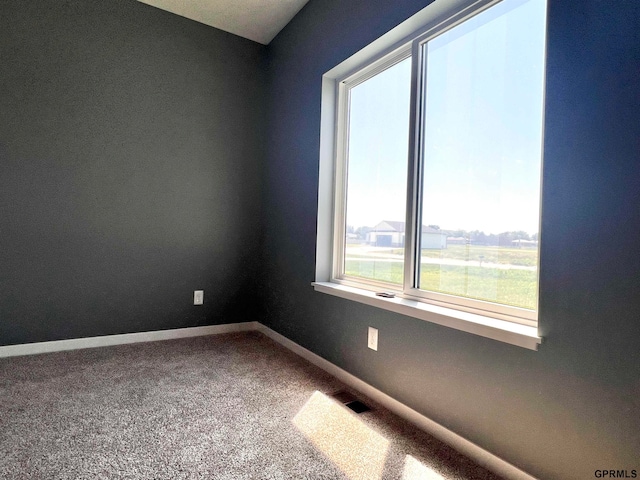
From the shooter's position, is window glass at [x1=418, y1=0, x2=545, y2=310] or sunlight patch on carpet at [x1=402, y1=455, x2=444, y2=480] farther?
window glass at [x1=418, y1=0, x2=545, y2=310]

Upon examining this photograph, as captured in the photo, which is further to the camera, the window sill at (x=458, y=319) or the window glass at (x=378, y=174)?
the window glass at (x=378, y=174)

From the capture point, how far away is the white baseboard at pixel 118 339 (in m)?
2.60

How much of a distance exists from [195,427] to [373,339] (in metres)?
0.98

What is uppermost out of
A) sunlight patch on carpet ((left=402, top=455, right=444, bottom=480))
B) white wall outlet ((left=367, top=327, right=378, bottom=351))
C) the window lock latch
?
the window lock latch

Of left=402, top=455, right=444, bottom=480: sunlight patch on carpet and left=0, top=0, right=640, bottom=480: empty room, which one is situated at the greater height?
left=0, top=0, right=640, bottom=480: empty room

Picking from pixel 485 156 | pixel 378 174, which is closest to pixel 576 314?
pixel 485 156

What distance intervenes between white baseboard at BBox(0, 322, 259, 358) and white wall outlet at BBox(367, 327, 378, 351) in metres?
1.61

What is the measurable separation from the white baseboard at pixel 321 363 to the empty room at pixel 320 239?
0.04 feet

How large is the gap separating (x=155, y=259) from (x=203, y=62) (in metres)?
1.69

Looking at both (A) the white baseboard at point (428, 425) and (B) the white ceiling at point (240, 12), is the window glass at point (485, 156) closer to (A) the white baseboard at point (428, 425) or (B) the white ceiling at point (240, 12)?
(A) the white baseboard at point (428, 425)

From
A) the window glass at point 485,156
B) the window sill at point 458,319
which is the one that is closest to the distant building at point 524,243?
the window glass at point 485,156

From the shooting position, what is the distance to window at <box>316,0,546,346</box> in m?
1.56

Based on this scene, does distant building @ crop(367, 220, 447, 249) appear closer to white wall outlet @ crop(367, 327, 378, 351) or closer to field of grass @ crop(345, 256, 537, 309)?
field of grass @ crop(345, 256, 537, 309)

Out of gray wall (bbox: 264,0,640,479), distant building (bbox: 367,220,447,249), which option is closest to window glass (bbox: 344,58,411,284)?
distant building (bbox: 367,220,447,249)
